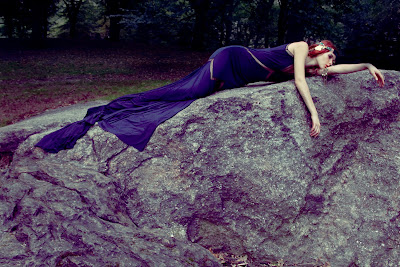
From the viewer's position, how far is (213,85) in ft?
15.4

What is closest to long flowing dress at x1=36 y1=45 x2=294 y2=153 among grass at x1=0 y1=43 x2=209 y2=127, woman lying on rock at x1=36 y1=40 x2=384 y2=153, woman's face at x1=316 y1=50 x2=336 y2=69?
woman lying on rock at x1=36 y1=40 x2=384 y2=153

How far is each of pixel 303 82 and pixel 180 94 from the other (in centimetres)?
169

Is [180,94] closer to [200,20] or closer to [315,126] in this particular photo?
[315,126]

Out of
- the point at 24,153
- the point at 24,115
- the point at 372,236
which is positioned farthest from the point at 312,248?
the point at 24,115

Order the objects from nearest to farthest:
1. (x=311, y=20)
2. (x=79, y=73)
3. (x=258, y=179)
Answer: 1. (x=258, y=179)
2. (x=311, y=20)
3. (x=79, y=73)

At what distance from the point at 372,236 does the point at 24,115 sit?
8573mm

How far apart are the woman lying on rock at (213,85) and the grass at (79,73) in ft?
16.8

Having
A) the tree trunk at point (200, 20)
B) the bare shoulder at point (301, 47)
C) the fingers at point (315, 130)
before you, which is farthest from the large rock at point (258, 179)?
the tree trunk at point (200, 20)

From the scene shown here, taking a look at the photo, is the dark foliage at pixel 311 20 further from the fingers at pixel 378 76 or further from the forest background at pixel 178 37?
the fingers at pixel 378 76

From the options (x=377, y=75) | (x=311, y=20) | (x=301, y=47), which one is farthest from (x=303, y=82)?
(x=311, y=20)

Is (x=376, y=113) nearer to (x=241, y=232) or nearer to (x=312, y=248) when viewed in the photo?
(x=312, y=248)

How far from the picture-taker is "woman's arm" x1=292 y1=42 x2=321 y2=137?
3938 millimetres

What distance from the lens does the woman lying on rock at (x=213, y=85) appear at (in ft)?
13.9

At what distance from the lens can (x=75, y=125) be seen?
4.57 metres
